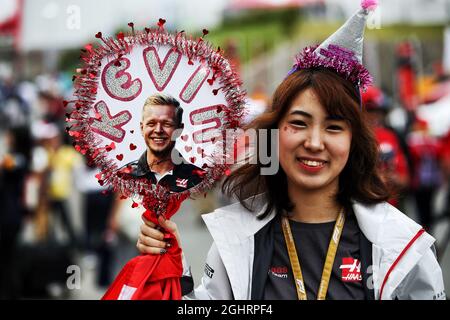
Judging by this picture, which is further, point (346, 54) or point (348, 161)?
point (348, 161)

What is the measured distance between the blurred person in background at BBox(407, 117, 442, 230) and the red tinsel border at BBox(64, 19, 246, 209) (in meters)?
5.67

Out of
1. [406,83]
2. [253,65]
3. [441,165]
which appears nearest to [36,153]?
[441,165]

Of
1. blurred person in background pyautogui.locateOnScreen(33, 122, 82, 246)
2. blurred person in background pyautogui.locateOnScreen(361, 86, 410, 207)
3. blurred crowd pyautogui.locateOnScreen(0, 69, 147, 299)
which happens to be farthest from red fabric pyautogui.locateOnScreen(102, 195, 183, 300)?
Result: blurred person in background pyautogui.locateOnScreen(33, 122, 82, 246)

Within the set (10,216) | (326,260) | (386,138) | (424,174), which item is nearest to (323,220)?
(326,260)

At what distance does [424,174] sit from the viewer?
7.86 m

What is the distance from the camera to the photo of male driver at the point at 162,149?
2.37m

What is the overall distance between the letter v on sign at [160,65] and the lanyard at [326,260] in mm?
616

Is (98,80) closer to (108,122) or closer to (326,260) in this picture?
(108,122)

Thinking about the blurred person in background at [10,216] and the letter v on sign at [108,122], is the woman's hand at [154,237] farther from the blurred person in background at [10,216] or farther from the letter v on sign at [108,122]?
the blurred person in background at [10,216]

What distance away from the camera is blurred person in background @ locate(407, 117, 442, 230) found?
7.84 m

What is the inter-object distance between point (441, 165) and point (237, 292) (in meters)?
6.25

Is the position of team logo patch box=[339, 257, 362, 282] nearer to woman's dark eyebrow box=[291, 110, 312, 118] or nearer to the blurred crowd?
woman's dark eyebrow box=[291, 110, 312, 118]

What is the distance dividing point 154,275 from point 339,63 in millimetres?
891

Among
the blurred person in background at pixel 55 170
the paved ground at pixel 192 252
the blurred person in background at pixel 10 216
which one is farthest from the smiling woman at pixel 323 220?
the blurred person in background at pixel 55 170
